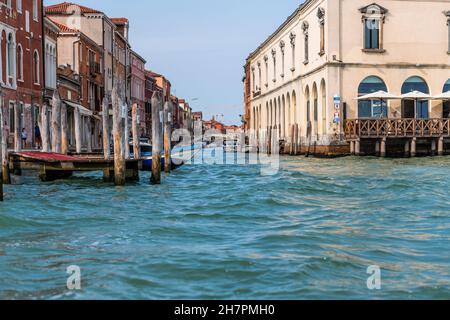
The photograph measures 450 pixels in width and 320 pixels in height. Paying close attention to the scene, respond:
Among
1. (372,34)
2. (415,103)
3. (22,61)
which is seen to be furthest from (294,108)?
(22,61)

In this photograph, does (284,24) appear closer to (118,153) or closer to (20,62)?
(20,62)

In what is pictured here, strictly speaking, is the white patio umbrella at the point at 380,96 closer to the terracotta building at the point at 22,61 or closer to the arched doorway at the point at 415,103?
the arched doorway at the point at 415,103

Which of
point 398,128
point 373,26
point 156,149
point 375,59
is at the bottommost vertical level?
point 156,149

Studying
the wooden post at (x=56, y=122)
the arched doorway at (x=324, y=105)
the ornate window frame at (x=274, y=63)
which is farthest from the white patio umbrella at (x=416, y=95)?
the ornate window frame at (x=274, y=63)

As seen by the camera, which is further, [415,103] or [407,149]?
[415,103]

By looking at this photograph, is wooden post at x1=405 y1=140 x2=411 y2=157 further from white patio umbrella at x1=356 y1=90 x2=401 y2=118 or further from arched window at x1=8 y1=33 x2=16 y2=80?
arched window at x1=8 y1=33 x2=16 y2=80

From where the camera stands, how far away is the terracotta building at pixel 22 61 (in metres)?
22.1

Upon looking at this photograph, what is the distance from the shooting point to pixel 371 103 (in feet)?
87.9

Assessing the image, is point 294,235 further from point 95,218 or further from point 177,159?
point 177,159

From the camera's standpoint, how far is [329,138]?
84.8 ft

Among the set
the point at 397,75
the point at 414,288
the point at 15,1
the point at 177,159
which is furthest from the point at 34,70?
the point at 414,288

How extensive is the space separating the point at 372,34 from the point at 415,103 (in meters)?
3.34

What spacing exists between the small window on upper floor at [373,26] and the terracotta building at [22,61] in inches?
515

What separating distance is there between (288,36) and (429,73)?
9.76 m
